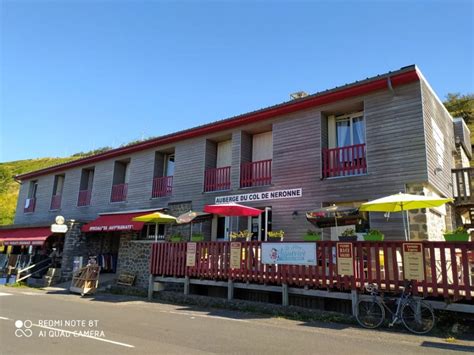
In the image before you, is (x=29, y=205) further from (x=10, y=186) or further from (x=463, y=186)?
(x=10, y=186)

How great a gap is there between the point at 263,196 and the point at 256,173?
1297 mm

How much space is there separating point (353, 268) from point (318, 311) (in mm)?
1435

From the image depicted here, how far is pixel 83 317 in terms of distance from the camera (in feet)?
28.2

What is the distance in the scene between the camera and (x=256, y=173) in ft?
45.6

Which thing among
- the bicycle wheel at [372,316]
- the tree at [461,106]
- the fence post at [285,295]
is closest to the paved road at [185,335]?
the bicycle wheel at [372,316]

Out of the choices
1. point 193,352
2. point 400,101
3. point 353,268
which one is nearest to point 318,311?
point 353,268

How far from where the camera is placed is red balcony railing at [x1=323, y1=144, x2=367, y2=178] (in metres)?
11.3

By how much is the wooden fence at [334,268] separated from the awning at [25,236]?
9206 mm

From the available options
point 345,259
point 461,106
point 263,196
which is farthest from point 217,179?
point 461,106

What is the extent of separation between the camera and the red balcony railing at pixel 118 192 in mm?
18641

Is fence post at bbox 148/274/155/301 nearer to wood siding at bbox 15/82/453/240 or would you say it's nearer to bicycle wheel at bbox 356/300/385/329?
wood siding at bbox 15/82/453/240

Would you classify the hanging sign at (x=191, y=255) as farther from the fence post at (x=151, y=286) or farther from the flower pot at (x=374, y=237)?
the flower pot at (x=374, y=237)

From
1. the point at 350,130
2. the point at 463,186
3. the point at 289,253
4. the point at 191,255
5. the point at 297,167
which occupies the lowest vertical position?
the point at 191,255

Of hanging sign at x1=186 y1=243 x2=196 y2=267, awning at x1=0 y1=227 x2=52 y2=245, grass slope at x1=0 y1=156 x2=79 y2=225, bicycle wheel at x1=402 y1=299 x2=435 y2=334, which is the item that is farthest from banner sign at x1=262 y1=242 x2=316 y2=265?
grass slope at x1=0 y1=156 x2=79 y2=225
